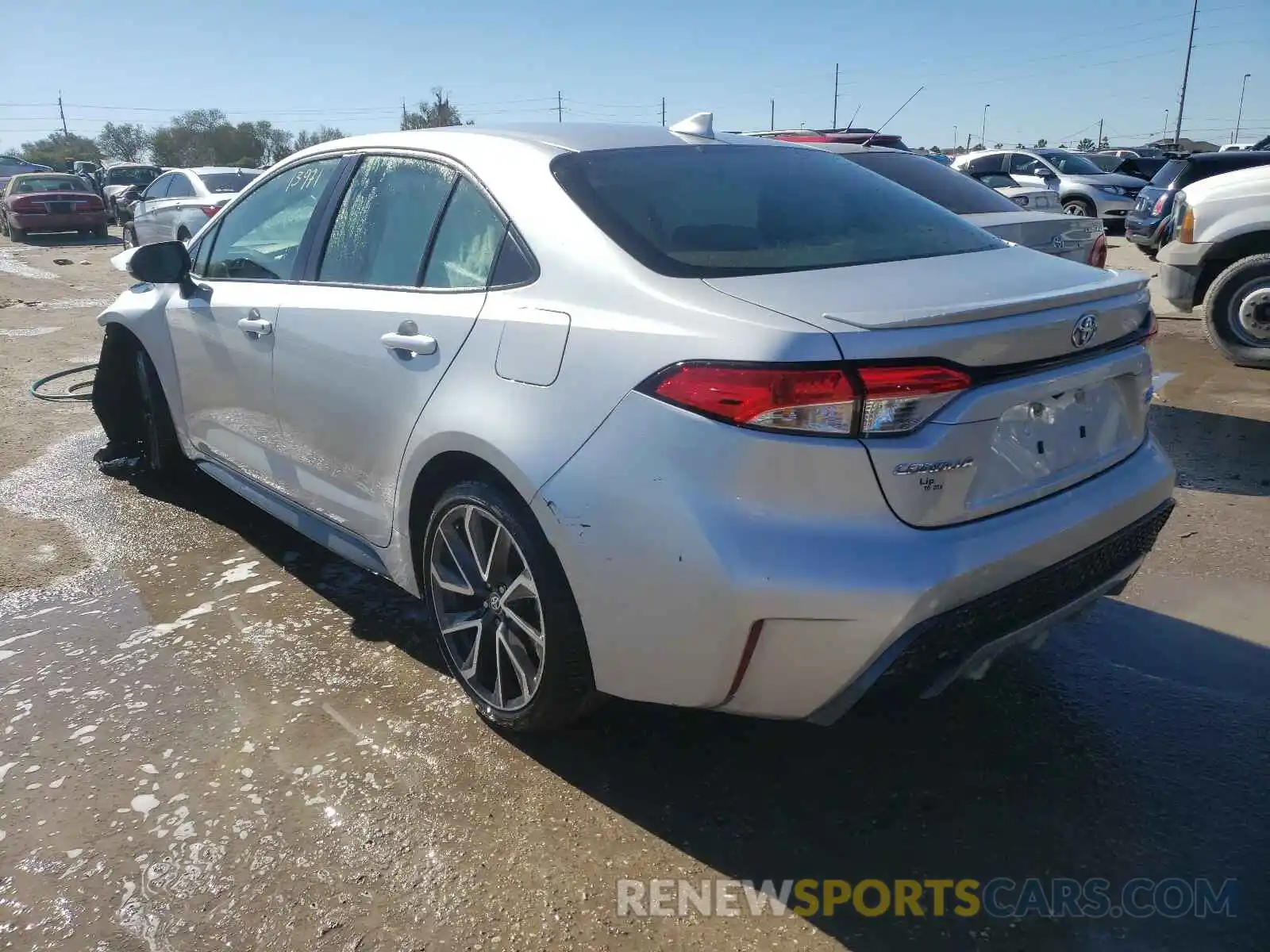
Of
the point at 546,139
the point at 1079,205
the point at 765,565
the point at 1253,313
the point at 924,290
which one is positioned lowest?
the point at 1253,313

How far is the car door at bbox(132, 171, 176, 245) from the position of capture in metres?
15.2

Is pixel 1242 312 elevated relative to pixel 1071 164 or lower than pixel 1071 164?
lower

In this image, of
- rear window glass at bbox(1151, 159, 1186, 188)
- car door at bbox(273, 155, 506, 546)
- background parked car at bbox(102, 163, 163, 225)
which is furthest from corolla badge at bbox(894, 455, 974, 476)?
background parked car at bbox(102, 163, 163, 225)

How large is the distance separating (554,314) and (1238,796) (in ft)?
6.80

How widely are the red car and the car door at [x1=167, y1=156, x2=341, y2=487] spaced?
71.1 ft

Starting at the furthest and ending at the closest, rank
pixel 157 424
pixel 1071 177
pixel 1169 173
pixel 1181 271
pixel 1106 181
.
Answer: pixel 1071 177 < pixel 1106 181 < pixel 1169 173 < pixel 1181 271 < pixel 157 424

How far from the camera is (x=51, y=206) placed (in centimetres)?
2233

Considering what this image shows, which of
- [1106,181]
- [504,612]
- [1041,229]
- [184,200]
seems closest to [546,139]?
[504,612]

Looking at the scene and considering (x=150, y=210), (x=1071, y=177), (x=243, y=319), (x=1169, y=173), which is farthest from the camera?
(x=1071, y=177)

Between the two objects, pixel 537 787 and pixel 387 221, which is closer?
pixel 537 787

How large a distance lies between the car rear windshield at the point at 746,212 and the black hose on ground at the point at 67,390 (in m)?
5.45

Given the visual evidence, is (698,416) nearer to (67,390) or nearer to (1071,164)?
(67,390)

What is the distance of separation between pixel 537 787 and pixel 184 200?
559 inches

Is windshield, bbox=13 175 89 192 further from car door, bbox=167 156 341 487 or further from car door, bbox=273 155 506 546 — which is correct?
car door, bbox=273 155 506 546
